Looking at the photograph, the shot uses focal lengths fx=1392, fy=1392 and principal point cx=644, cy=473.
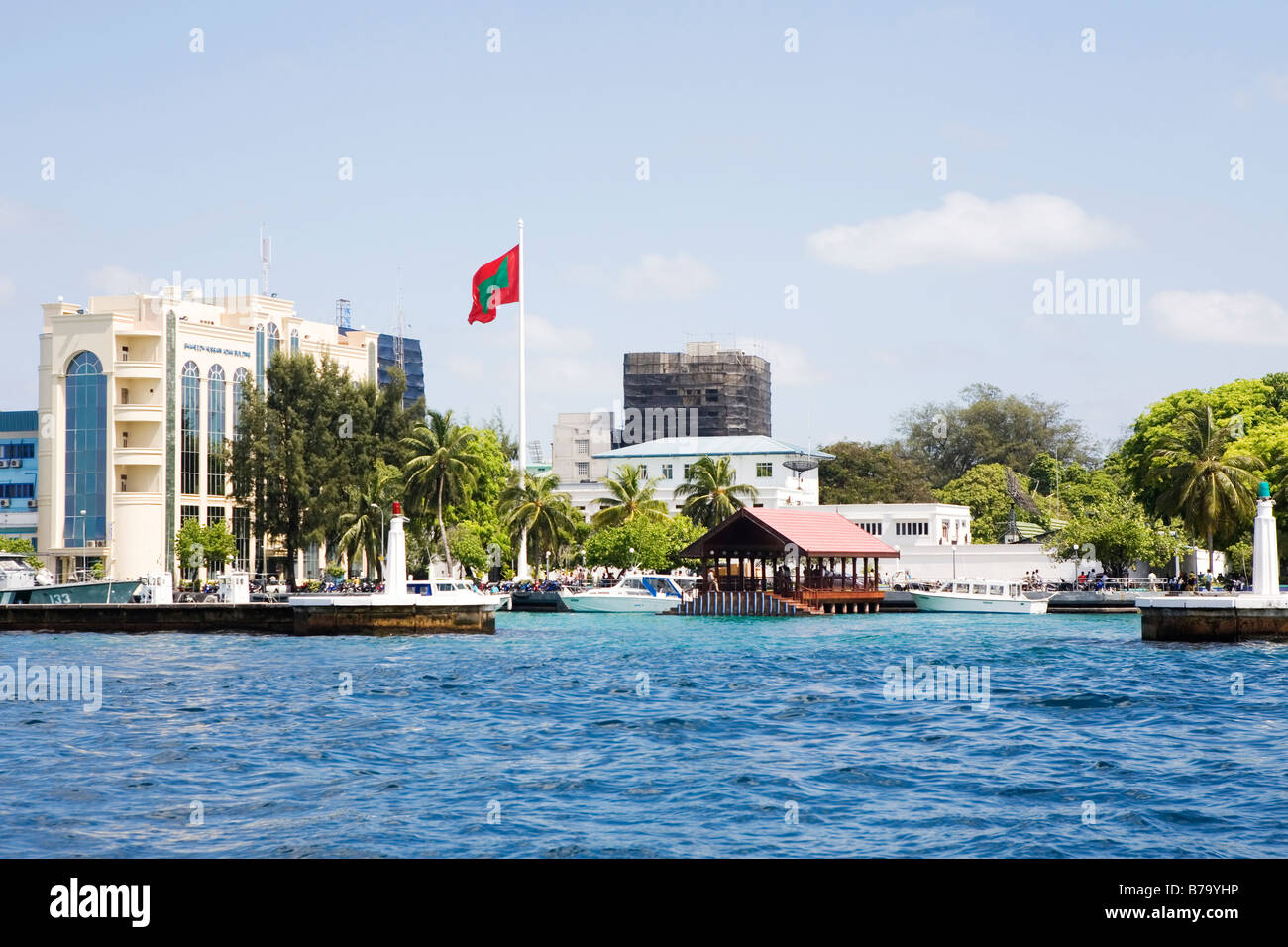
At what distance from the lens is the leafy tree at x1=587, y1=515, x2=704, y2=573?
78.2 metres

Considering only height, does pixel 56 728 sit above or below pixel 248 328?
below

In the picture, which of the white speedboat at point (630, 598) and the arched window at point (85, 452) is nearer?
the white speedboat at point (630, 598)

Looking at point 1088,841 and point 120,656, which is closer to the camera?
point 1088,841

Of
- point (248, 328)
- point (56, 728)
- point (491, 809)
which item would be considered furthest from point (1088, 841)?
point (248, 328)

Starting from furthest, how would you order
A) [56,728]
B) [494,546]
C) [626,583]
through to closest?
[494,546] → [626,583] → [56,728]

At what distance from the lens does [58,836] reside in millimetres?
13242

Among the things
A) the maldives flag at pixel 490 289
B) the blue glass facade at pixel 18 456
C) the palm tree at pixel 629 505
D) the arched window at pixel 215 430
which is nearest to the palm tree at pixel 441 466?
the maldives flag at pixel 490 289

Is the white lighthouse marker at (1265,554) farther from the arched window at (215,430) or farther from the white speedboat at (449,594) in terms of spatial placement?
the arched window at (215,430)

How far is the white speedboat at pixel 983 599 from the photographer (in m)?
66.9

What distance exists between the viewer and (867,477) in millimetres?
115438

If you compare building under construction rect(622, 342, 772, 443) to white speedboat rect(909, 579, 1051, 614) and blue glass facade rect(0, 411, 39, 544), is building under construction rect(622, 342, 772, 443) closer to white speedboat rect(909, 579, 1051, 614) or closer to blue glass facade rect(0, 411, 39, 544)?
blue glass facade rect(0, 411, 39, 544)

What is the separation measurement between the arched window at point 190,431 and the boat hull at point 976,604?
45010mm
